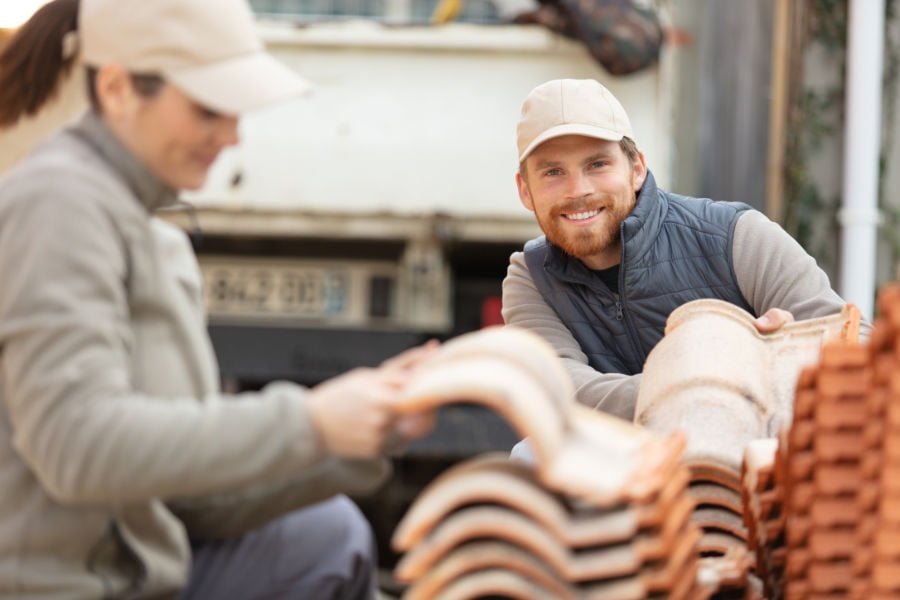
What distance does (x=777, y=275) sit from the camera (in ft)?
12.2

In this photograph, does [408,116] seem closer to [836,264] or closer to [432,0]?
[432,0]

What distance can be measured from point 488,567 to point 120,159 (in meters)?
0.80

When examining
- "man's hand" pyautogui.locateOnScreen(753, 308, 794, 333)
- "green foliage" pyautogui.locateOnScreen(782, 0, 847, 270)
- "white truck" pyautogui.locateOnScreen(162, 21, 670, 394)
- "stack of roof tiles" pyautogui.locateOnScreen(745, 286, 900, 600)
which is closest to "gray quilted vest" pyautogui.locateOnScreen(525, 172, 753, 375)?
"man's hand" pyautogui.locateOnScreen(753, 308, 794, 333)

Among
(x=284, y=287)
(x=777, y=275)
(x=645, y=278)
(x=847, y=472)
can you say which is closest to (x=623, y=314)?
(x=645, y=278)

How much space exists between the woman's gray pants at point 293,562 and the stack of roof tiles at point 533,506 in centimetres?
20

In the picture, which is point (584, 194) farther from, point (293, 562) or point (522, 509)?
point (522, 509)

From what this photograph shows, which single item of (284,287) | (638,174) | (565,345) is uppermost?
(638,174)

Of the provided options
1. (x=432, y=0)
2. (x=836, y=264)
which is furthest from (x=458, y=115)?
(x=836, y=264)

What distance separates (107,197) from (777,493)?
1211 millimetres

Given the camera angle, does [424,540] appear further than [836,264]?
No

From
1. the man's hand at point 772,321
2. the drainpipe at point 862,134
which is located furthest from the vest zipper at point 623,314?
the drainpipe at point 862,134

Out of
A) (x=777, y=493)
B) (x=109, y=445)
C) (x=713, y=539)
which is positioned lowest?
(x=713, y=539)

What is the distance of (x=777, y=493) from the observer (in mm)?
2488

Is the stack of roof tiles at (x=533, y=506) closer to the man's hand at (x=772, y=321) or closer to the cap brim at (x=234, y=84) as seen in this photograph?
the cap brim at (x=234, y=84)
